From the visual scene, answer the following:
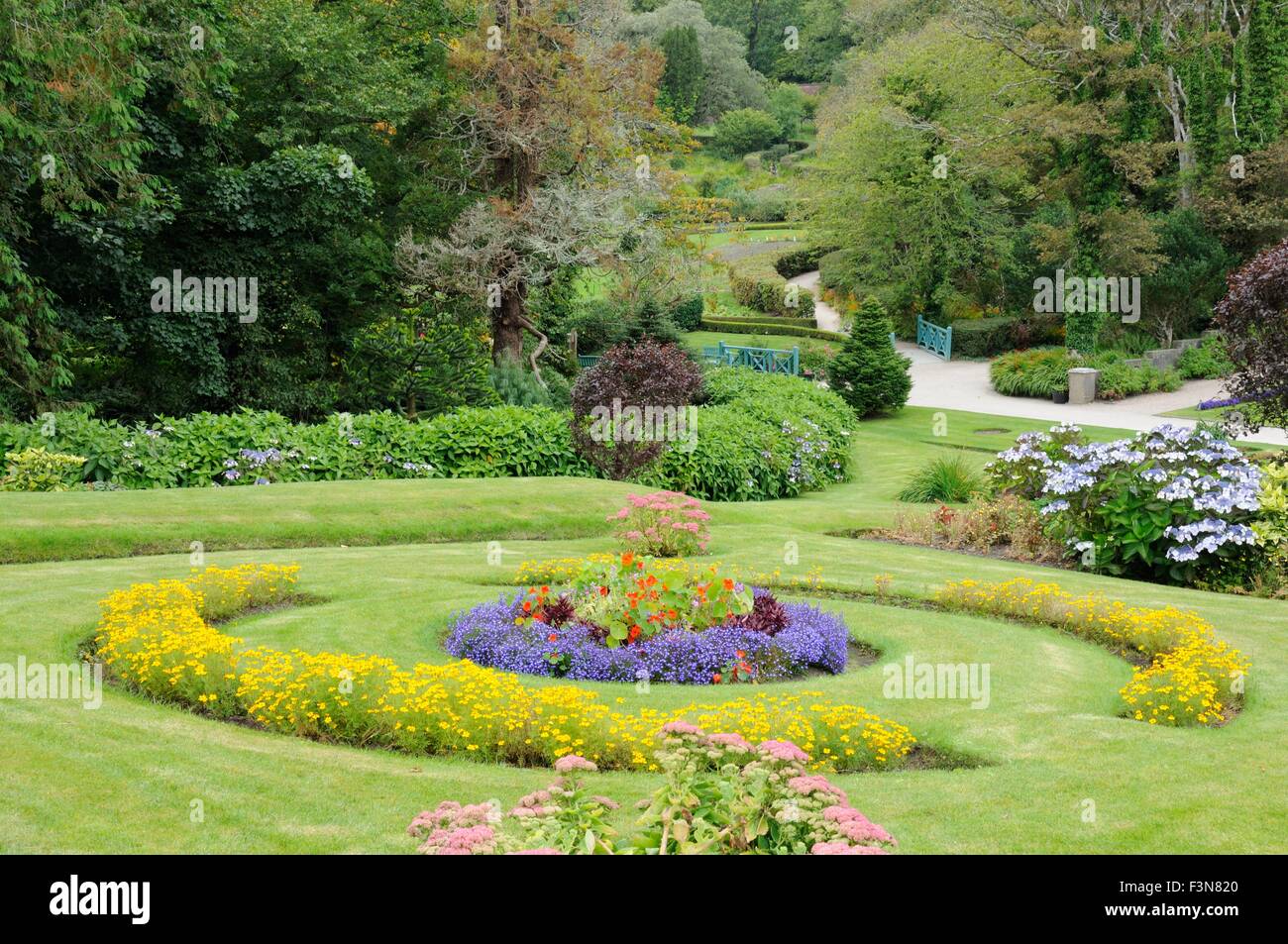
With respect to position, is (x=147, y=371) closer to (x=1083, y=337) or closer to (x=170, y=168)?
(x=170, y=168)

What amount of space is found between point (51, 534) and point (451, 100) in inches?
Result: 693

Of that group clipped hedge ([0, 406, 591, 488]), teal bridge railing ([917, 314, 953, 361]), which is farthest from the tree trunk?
teal bridge railing ([917, 314, 953, 361])

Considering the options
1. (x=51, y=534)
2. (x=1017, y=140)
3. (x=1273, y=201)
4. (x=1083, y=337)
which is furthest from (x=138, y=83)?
(x=1273, y=201)

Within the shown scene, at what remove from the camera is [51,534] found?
13.2 meters

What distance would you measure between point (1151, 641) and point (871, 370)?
71.5 feet

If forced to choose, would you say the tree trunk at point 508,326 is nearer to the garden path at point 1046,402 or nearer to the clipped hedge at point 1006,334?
the garden path at point 1046,402

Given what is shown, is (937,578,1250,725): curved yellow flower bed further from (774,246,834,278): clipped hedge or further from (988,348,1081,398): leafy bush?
(774,246,834,278): clipped hedge

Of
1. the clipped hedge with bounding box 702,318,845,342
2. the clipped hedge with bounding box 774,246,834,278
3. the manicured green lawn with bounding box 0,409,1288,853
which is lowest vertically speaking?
the manicured green lawn with bounding box 0,409,1288,853

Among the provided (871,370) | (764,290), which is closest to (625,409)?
(871,370)

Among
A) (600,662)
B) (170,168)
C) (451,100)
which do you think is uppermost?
(451,100)

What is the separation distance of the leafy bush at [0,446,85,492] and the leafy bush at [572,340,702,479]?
7349 millimetres

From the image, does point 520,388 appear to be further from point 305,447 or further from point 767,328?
point 767,328

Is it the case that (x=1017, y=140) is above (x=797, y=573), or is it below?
above

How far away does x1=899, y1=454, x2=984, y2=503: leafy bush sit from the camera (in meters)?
19.7
